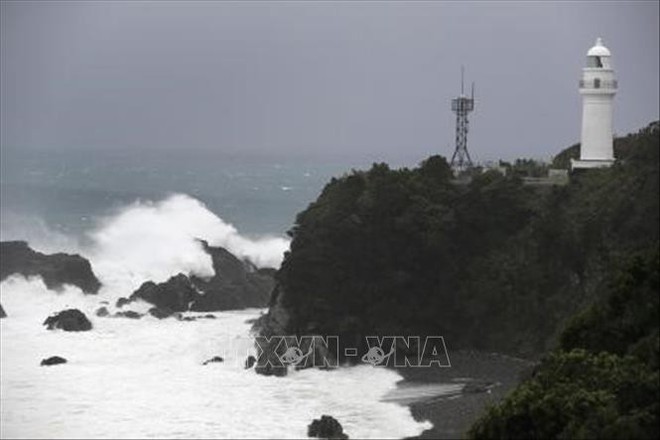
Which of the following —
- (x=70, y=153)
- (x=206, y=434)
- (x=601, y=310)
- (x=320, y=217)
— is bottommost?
(x=206, y=434)

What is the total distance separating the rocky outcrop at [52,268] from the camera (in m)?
51.0

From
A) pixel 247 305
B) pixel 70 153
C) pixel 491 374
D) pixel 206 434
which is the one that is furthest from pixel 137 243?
pixel 70 153

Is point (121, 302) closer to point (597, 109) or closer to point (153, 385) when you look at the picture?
point (153, 385)

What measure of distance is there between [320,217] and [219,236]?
2742cm

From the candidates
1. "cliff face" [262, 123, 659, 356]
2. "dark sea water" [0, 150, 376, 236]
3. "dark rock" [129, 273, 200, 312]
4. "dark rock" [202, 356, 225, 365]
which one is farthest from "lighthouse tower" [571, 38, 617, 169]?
"dark sea water" [0, 150, 376, 236]

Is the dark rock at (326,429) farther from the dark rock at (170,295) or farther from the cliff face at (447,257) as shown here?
the dark rock at (170,295)

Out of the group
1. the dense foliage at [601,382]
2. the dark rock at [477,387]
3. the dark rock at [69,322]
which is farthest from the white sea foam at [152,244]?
the dense foliage at [601,382]

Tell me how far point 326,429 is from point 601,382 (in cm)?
905

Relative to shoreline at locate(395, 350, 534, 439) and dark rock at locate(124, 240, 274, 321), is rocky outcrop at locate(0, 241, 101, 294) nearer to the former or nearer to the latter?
dark rock at locate(124, 240, 274, 321)

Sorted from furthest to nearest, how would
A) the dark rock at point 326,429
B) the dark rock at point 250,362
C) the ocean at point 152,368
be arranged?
1. the dark rock at point 250,362
2. the ocean at point 152,368
3. the dark rock at point 326,429

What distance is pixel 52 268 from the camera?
51.4 meters

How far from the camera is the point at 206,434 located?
1161 inches

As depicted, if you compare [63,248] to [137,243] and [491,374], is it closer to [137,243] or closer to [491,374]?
[137,243]

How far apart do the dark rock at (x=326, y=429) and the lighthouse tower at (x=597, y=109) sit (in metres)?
15.3
